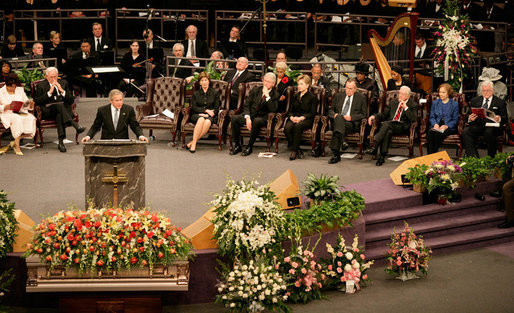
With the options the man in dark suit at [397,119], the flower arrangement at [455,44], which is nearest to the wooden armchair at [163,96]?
the man in dark suit at [397,119]

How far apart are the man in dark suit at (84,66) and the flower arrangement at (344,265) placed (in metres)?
8.91

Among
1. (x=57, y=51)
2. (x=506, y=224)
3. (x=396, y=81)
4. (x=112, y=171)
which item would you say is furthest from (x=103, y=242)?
(x=57, y=51)

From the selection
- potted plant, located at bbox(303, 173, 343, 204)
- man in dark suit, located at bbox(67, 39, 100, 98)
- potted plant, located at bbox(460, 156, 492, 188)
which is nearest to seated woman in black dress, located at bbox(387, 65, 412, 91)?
potted plant, located at bbox(460, 156, 492, 188)

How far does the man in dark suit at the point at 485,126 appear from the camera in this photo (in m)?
11.3

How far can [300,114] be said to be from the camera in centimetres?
1189

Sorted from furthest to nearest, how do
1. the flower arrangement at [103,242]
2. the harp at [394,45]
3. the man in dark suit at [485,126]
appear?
the harp at [394,45], the man in dark suit at [485,126], the flower arrangement at [103,242]

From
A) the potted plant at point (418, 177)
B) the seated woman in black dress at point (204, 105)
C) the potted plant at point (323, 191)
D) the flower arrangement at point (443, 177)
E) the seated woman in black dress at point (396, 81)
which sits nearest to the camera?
the potted plant at point (323, 191)

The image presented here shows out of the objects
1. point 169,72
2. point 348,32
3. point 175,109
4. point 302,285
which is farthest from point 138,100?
point 302,285

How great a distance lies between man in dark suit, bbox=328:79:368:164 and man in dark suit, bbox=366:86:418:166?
9.2 inches

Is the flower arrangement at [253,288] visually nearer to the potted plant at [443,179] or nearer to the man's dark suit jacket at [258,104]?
the potted plant at [443,179]

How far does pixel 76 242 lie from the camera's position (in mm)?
7035

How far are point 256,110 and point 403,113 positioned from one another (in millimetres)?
2159

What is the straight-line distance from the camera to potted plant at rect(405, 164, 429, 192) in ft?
30.7

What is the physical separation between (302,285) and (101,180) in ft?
7.36
